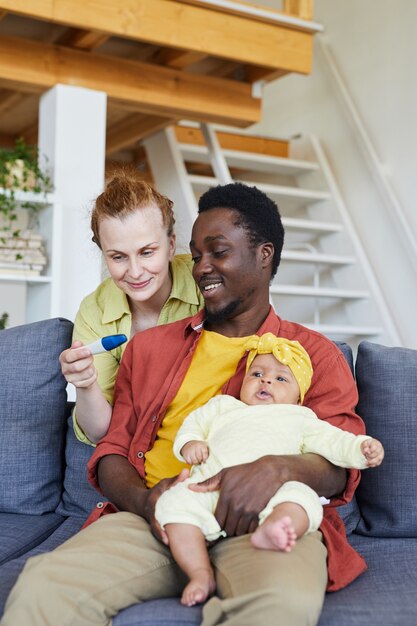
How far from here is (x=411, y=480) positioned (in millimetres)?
1858

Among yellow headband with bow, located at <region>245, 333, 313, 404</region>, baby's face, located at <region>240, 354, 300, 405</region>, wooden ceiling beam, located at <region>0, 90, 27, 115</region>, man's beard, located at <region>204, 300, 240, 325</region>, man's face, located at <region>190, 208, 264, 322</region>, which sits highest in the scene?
wooden ceiling beam, located at <region>0, 90, 27, 115</region>

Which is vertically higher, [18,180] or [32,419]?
[18,180]

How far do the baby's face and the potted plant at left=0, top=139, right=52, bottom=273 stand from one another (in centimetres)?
257

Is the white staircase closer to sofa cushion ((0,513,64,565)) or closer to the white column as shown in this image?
the white column

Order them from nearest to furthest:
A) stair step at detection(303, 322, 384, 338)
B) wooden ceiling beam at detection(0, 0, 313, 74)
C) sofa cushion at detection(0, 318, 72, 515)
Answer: sofa cushion at detection(0, 318, 72, 515)
wooden ceiling beam at detection(0, 0, 313, 74)
stair step at detection(303, 322, 384, 338)

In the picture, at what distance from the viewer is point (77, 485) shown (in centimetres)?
202

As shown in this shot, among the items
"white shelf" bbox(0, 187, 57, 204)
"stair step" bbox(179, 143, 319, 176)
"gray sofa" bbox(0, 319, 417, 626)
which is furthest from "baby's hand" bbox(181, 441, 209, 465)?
"stair step" bbox(179, 143, 319, 176)

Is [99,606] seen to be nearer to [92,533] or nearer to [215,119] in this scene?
[92,533]

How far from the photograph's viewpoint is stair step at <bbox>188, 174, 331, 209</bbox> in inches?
201

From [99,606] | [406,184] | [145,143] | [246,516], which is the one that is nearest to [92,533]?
[99,606]

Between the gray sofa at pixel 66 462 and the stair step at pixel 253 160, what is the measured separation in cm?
331

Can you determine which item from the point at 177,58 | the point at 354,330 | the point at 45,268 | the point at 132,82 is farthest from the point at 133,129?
the point at 354,330

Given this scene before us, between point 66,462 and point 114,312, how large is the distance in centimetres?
39

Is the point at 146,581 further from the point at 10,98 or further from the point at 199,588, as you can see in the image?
the point at 10,98
